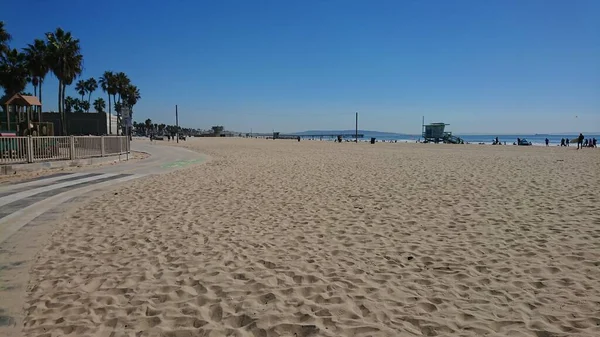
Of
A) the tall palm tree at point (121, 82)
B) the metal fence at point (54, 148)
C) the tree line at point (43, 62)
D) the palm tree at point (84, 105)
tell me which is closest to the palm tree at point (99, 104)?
the palm tree at point (84, 105)

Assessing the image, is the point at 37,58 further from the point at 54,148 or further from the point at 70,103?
the point at 70,103

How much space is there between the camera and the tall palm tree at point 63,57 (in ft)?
119

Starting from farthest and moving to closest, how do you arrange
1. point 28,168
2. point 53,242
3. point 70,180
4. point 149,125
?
point 149,125 → point 28,168 → point 70,180 → point 53,242

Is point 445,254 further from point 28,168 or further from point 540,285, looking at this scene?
point 28,168

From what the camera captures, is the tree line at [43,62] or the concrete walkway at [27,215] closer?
the concrete walkway at [27,215]

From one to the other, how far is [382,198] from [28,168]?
1388 centimetres

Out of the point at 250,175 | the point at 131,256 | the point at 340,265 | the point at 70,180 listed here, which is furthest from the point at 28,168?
the point at 340,265

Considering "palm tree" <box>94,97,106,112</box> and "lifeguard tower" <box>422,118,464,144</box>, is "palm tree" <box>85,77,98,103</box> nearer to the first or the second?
"palm tree" <box>94,97,106,112</box>

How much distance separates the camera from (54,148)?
54.3ft

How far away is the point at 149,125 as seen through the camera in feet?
466

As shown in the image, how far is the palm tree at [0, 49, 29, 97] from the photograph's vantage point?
124ft

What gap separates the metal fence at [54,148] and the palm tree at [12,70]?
26180 millimetres

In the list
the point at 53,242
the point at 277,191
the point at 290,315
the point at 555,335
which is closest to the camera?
the point at 555,335

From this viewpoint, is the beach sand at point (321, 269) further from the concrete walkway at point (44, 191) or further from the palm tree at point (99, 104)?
the palm tree at point (99, 104)
